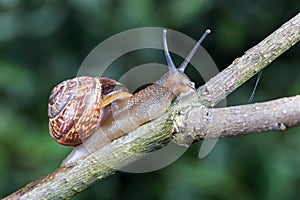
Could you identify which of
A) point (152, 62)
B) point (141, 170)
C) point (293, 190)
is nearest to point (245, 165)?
point (293, 190)

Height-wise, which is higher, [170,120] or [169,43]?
[169,43]

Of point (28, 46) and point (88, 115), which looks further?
point (28, 46)

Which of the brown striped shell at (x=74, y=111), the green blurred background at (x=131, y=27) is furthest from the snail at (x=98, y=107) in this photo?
the green blurred background at (x=131, y=27)

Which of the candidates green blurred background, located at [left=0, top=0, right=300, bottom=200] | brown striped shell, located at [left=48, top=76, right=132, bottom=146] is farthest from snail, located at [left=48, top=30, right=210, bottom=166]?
green blurred background, located at [left=0, top=0, right=300, bottom=200]

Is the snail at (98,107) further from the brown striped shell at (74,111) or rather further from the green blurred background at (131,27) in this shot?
the green blurred background at (131,27)

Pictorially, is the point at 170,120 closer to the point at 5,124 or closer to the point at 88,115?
the point at 88,115

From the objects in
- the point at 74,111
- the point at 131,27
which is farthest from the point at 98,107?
the point at 131,27
